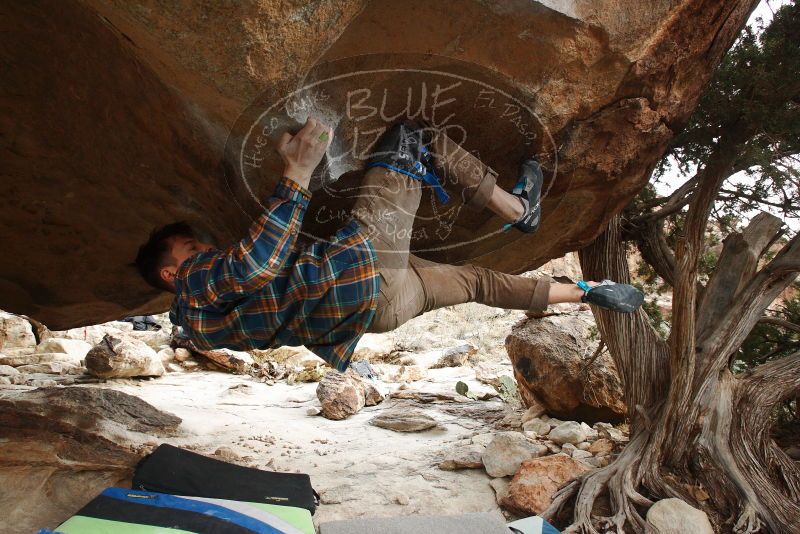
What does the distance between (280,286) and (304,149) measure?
0.63 meters

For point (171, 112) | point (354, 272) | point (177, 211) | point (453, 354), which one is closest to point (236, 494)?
point (354, 272)

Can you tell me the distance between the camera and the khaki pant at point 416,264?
8.48 feet

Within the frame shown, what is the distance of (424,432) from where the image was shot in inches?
203

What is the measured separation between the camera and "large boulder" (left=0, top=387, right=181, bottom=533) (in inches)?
110

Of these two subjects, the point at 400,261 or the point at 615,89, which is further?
the point at 615,89

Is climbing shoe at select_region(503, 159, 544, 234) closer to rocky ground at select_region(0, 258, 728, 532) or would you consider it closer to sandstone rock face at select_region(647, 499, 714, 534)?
rocky ground at select_region(0, 258, 728, 532)

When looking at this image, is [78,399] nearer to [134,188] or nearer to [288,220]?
[134,188]

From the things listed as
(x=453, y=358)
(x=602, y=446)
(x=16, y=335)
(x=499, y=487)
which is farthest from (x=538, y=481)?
(x=16, y=335)

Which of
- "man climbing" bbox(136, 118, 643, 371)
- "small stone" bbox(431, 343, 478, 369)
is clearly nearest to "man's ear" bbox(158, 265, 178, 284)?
"man climbing" bbox(136, 118, 643, 371)

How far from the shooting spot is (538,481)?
3.53 meters

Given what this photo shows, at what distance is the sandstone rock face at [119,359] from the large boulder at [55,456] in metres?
2.89

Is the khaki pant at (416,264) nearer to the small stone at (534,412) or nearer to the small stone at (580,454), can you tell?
the small stone at (580,454)

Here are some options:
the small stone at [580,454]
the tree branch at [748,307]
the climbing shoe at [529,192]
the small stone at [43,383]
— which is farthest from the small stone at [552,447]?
the small stone at [43,383]

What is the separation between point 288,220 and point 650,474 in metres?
2.92
